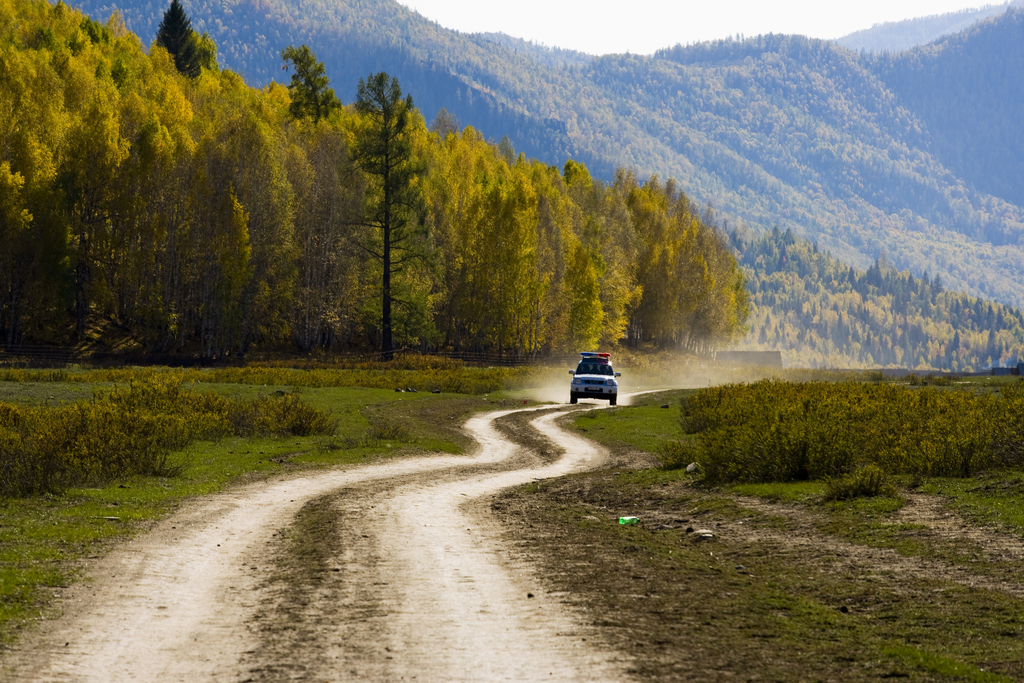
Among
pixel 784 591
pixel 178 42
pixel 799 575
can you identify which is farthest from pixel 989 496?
pixel 178 42

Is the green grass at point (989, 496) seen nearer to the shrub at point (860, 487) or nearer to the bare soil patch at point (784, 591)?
the bare soil patch at point (784, 591)

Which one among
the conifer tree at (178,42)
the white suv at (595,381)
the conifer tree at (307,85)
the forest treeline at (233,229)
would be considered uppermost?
the conifer tree at (178,42)

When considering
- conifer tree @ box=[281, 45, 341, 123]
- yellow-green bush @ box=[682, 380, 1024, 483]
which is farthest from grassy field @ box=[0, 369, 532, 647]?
conifer tree @ box=[281, 45, 341, 123]

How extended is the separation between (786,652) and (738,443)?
362 inches

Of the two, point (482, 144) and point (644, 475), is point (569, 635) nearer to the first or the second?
point (644, 475)

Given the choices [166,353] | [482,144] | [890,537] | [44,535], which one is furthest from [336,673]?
[482,144]

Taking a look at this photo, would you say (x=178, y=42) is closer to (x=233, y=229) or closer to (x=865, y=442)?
(x=233, y=229)

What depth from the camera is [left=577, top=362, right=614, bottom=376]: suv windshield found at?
41.3 m

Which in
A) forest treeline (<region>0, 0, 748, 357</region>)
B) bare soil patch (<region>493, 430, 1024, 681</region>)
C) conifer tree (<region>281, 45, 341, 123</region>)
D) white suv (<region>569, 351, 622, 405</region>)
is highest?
conifer tree (<region>281, 45, 341, 123</region>)

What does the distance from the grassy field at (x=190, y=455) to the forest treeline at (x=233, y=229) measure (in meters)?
18.3

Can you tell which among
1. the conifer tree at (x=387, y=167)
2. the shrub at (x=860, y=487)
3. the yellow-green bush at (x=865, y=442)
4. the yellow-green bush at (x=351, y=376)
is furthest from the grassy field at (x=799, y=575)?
the conifer tree at (x=387, y=167)

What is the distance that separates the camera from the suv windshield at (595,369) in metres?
41.3

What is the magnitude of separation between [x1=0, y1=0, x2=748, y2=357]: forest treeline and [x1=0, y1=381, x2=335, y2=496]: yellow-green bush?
3347cm

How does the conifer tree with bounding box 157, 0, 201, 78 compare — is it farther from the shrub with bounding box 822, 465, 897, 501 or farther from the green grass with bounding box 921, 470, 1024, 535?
the green grass with bounding box 921, 470, 1024, 535
